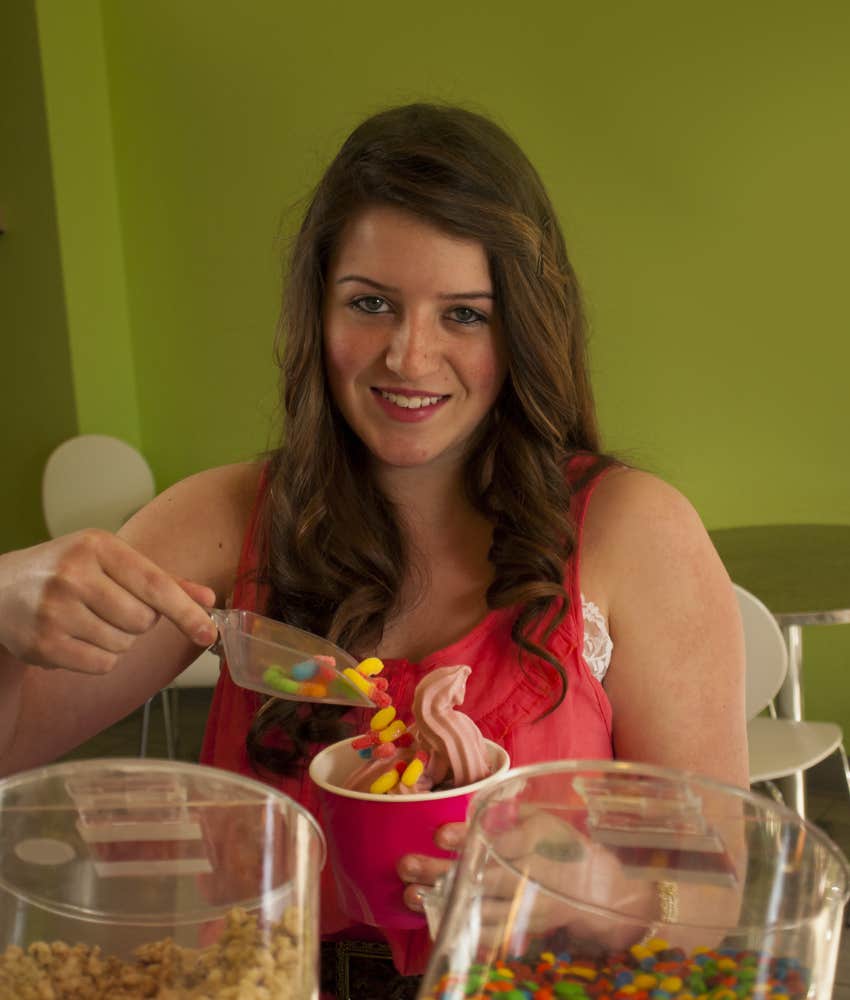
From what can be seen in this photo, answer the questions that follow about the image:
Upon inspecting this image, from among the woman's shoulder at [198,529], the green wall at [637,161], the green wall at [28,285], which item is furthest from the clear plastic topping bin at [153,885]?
the green wall at [28,285]

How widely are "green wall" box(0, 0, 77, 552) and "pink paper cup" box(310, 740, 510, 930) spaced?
3745 millimetres

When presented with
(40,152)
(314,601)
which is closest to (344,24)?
(40,152)

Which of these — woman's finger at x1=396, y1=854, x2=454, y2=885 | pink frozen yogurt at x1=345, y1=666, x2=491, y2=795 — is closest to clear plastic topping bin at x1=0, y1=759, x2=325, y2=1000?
woman's finger at x1=396, y1=854, x2=454, y2=885

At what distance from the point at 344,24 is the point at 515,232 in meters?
3.03

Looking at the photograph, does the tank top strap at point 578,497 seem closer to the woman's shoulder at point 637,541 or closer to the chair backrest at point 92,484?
the woman's shoulder at point 637,541

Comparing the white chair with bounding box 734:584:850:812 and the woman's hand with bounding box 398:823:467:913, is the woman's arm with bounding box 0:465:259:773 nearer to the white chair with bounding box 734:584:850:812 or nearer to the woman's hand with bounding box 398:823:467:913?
the woman's hand with bounding box 398:823:467:913

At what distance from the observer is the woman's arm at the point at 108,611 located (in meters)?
1.02

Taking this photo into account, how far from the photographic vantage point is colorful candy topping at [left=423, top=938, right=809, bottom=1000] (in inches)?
23.2

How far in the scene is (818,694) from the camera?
391cm

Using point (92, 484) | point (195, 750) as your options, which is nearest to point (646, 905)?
point (195, 750)

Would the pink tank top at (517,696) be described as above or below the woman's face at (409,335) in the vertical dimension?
below

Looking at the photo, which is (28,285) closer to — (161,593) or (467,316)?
(467,316)

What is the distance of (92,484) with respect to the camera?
168 inches

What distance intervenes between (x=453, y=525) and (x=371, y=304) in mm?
347
